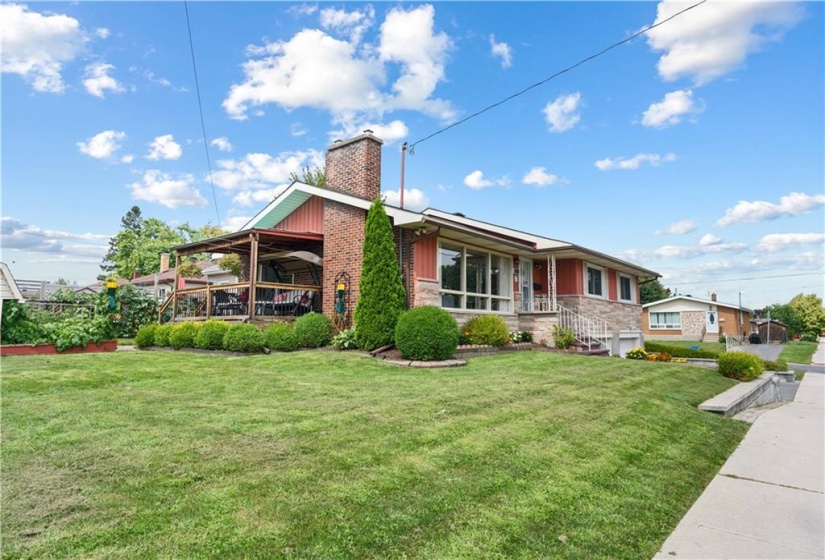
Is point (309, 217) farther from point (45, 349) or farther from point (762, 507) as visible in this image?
point (762, 507)

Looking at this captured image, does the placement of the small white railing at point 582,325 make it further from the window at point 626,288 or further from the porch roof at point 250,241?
the porch roof at point 250,241

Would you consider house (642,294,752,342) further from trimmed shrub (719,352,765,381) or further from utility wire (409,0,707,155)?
utility wire (409,0,707,155)

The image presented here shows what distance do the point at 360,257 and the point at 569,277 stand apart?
9.31 metres

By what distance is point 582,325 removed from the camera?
16.4 meters

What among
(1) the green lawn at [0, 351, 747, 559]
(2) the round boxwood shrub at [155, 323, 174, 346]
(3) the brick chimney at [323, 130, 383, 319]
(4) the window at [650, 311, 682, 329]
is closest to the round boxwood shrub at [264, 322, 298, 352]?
(3) the brick chimney at [323, 130, 383, 319]

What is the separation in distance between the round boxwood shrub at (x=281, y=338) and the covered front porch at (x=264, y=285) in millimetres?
1365

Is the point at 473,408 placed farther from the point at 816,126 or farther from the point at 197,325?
the point at 816,126

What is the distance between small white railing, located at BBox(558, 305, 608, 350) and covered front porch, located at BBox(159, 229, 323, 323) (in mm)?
8591

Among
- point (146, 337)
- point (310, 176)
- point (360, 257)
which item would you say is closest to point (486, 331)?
point (360, 257)

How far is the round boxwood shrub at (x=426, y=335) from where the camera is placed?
922 centimetres

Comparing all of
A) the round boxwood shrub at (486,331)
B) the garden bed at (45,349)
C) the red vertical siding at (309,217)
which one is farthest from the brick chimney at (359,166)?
the garden bed at (45,349)

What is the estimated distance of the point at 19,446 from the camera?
342 cm

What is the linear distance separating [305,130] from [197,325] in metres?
10.1

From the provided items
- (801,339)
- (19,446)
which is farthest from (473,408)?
(801,339)
